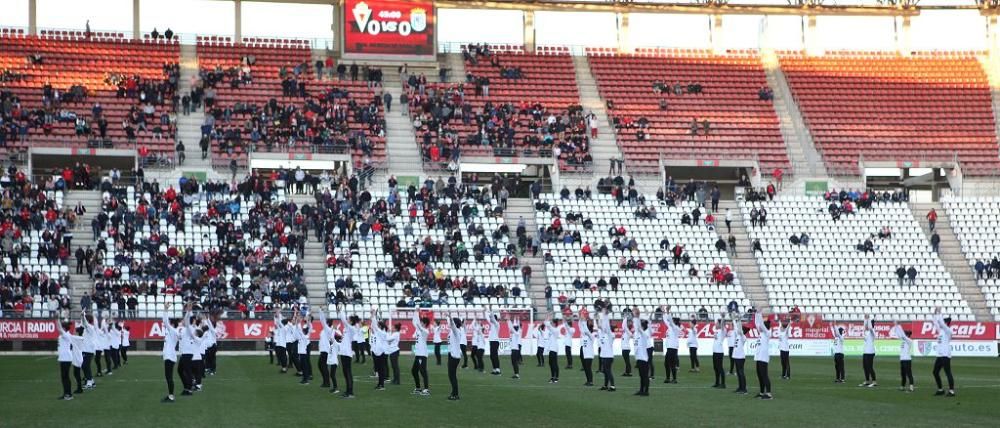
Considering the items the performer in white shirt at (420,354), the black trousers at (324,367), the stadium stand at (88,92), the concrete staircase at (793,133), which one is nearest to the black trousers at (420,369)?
the performer in white shirt at (420,354)

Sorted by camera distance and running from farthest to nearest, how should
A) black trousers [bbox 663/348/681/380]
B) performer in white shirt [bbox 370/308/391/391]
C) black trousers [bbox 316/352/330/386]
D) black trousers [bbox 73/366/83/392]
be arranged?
black trousers [bbox 663/348/681/380] → black trousers [bbox 316/352/330/386] → performer in white shirt [bbox 370/308/391/391] → black trousers [bbox 73/366/83/392]

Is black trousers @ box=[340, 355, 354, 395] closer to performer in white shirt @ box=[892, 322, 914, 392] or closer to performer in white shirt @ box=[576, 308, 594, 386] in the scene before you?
performer in white shirt @ box=[576, 308, 594, 386]

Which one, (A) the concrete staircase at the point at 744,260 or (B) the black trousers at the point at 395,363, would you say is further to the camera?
(A) the concrete staircase at the point at 744,260

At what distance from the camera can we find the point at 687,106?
70938 mm

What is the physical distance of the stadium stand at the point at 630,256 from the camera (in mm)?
56938

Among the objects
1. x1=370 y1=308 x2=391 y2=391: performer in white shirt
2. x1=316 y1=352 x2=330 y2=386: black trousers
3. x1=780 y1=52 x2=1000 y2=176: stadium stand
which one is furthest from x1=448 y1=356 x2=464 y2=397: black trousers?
x1=780 y1=52 x2=1000 y2=176: stadium stand

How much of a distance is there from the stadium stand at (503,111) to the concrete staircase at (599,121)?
0.42 m

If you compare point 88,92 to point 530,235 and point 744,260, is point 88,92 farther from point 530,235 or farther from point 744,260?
point 744,260

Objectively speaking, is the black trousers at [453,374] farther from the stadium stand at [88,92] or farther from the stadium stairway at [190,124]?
the stadium stand at [88,92]

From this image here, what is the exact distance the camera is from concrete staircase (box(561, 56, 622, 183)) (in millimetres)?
66562

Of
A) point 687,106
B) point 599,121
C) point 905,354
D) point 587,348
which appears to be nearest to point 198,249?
point 599,121

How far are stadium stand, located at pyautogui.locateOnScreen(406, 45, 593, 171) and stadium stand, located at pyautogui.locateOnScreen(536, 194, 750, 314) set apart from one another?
13.2 ft

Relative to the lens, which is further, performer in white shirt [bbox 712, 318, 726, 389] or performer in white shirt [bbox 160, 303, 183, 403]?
performer in white shirt [bbox 712, 318, 726, 389]

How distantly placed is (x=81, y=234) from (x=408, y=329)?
565 inches
